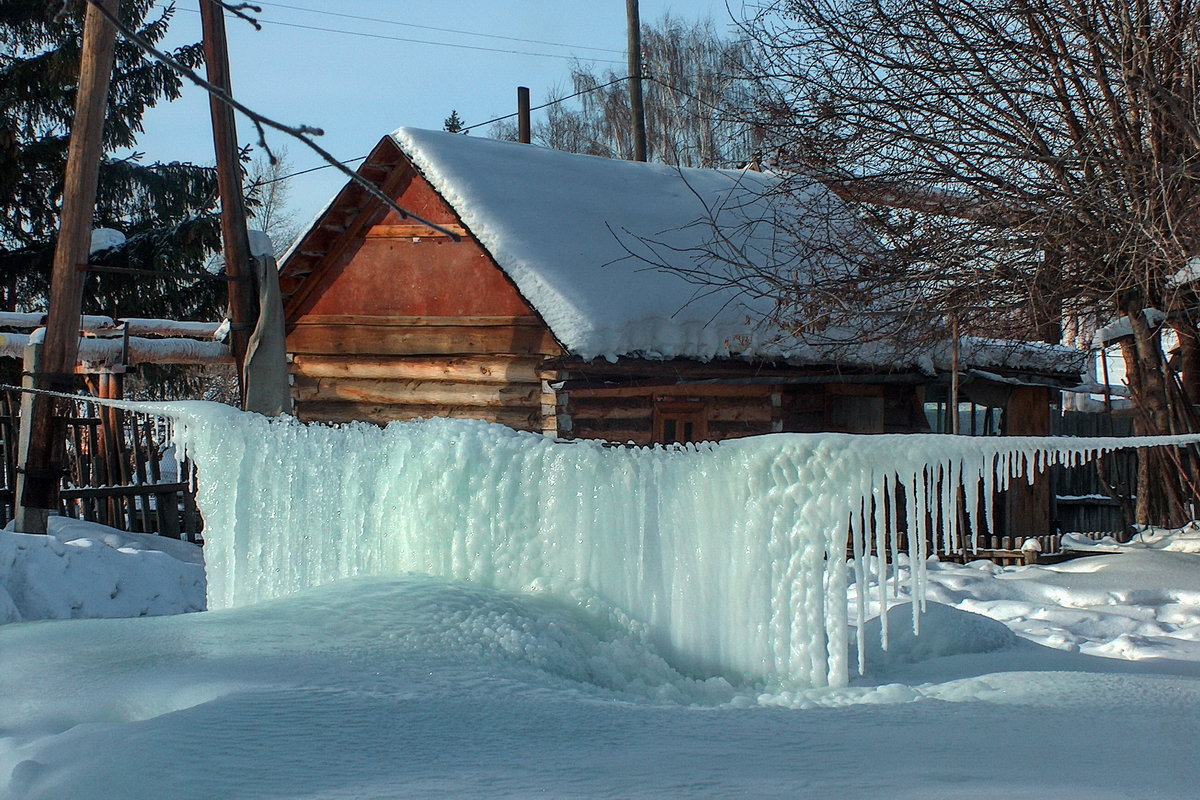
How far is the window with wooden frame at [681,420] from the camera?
1000 cm

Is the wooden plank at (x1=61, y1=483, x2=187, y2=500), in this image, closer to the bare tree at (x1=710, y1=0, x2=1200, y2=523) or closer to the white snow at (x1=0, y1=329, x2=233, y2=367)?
the white snow at (x1=0, y1=329, x2=233, y2=367)

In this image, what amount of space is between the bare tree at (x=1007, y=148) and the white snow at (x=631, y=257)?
0.53 m

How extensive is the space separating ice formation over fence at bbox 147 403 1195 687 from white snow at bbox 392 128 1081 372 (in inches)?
138

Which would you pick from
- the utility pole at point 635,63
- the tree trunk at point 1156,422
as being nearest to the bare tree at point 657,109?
the utility pole at point 635,63

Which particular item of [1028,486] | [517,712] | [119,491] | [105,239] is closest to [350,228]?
[119,491]

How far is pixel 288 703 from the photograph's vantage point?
113 inches

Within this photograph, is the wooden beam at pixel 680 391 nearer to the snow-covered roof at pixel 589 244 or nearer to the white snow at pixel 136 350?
the snow-covered roof at pixel 589 244

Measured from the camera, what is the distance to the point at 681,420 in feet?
33.4

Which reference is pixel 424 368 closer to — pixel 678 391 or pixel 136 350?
pixel 678 391

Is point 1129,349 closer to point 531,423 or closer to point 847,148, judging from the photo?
point 847,148

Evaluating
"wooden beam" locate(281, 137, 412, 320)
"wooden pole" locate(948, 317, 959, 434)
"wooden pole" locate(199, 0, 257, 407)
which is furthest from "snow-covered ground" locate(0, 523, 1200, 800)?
"wooden beam" locate(281, 137, 412, 320)

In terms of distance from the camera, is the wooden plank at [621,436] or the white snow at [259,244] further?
the wooden plank at [621,436]

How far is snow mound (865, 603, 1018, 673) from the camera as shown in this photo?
4.75 m

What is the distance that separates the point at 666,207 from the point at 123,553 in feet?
21.4
